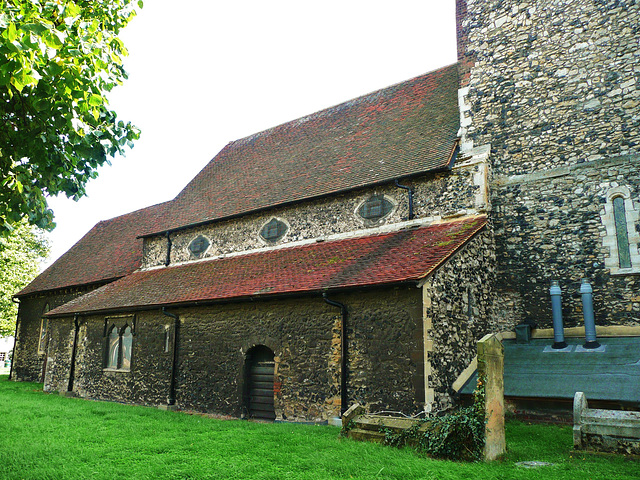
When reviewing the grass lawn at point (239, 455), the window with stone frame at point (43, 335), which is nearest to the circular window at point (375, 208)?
the grass lawn at point (239, 455)

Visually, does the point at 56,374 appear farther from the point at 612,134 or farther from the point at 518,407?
the point at 612,134

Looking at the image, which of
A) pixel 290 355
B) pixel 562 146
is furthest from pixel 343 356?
pixel 562 146

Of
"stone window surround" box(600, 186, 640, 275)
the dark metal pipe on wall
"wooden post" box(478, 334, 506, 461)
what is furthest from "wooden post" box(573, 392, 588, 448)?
the dark metal pipe on wall

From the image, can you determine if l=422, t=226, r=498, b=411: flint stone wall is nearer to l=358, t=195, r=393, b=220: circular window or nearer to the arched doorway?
l=358, t=195, r=393, b=220: circular window

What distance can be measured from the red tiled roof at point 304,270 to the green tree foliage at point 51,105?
210 inches

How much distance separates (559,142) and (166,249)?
1313 cm

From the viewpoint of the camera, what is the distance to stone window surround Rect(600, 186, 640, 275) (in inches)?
420

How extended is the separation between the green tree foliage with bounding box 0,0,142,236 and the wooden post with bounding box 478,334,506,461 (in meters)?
6.05

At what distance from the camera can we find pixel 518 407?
10148mm

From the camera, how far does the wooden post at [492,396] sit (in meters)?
6.92

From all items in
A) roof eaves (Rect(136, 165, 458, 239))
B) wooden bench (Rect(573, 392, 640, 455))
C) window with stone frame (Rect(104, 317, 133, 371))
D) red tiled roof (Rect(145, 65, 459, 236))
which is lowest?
wooden bench (Rect(573, 392, 640, 455))

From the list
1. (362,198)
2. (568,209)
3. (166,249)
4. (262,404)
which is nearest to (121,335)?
(166,249)

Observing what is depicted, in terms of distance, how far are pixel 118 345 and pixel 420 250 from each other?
10.1 metres

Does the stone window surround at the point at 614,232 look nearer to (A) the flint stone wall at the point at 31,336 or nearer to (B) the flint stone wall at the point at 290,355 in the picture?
(B) the flint stone wall at the point at 290,355
